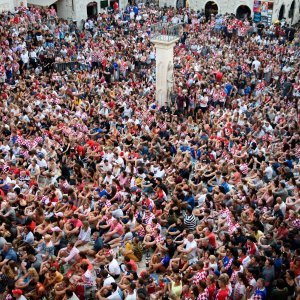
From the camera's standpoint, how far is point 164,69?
19953 mm

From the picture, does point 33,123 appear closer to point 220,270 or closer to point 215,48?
point 220,270

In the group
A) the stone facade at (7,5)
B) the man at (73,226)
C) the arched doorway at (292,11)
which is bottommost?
the man at (73,226)

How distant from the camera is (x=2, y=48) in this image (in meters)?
23.3

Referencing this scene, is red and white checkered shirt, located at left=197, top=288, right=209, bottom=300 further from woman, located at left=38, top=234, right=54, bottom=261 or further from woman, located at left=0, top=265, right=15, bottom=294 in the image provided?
woman, located at left=0, top=265, right=15, bottom=294

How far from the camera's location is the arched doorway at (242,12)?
34.5 metres

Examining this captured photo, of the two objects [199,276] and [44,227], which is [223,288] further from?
[44,227]

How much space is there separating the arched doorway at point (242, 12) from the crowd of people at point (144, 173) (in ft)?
31.9

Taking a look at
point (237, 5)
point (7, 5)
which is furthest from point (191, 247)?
point (237, 5)

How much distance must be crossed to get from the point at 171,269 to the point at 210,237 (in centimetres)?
124

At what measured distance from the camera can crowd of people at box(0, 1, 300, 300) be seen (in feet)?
32.8

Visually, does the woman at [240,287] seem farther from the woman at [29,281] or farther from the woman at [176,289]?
the woman at [29,281]

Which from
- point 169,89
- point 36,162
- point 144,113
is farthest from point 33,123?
point 169,89

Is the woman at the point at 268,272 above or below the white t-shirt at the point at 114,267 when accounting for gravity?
above

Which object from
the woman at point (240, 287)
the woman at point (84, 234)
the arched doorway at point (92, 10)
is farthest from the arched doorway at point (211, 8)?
the woman at point (240, 287)
